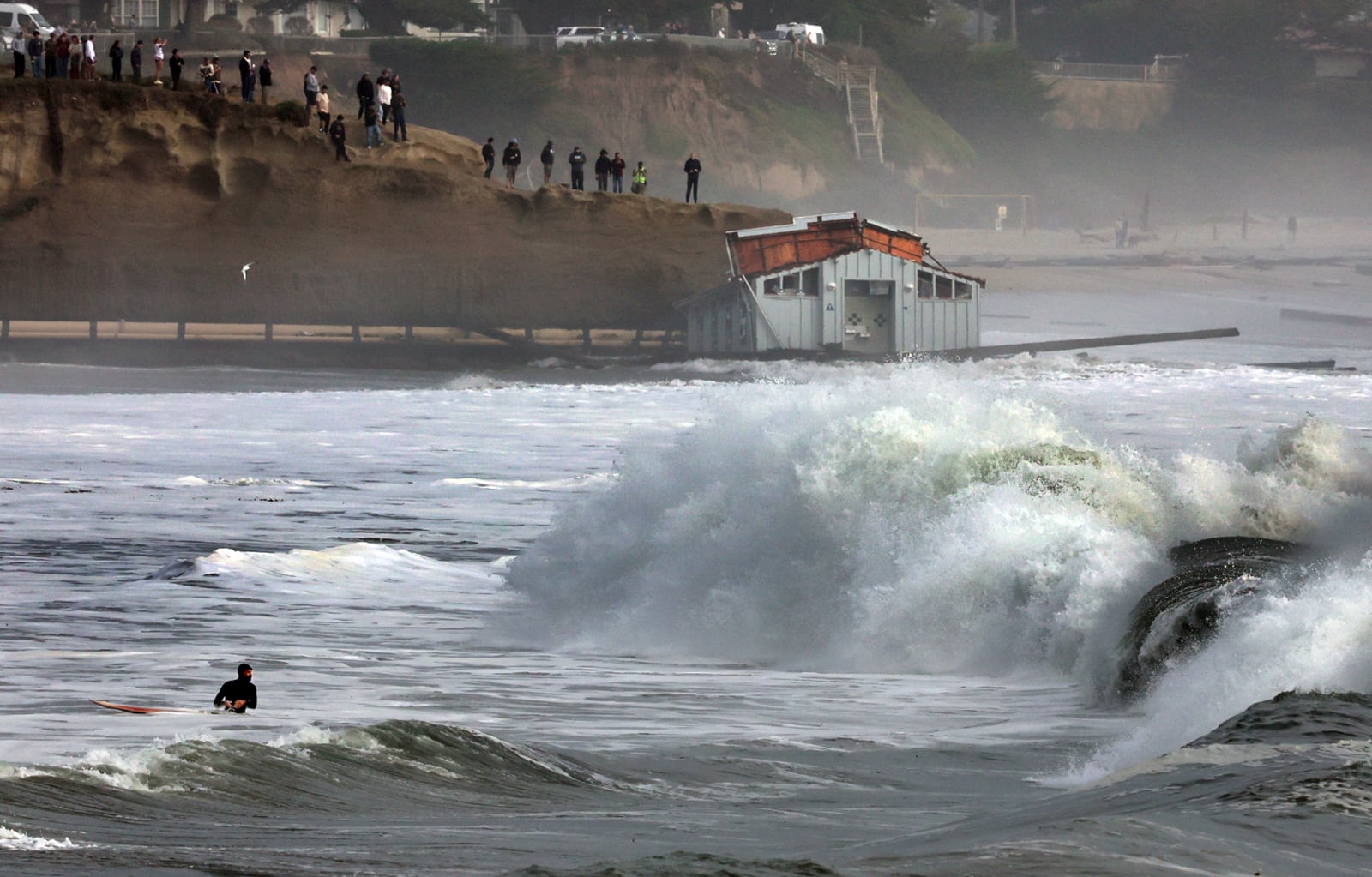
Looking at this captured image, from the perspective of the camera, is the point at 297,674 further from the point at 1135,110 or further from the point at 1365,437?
the point at 1135,110

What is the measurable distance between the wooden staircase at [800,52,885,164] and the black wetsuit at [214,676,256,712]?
3258 inches

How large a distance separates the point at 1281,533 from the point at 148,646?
847 centimetres

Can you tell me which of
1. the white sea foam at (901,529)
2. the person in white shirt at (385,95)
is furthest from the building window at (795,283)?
the white sea foam at (901,529)

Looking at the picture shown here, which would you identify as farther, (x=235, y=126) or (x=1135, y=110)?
(x=1135, y=110)

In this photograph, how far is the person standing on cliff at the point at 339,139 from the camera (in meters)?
49.8

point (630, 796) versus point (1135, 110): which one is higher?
point (1135, 110)

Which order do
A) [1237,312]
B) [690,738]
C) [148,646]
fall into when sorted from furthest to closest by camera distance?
[1237,312]
[148,646]
[690,738]

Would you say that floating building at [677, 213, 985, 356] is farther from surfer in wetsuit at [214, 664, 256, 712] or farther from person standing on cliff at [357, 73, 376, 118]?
surfer in wetsuit at [214, 664, 256, 712]

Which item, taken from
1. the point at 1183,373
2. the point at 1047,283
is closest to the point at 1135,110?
the point at 1047,283

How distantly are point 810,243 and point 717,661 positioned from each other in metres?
34.4

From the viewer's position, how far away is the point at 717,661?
1456 centimetres

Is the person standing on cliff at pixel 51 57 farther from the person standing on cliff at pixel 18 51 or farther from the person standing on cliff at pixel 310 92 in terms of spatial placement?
the person standing on cliff at pixel 310 92

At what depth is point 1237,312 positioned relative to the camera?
238 feet

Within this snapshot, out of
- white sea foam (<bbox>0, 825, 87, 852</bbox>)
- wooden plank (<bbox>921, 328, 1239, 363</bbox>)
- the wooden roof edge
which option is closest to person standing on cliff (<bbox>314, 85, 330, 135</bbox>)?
the wooden roof edge
